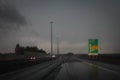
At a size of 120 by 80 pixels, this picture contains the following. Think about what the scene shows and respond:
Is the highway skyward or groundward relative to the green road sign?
groundward

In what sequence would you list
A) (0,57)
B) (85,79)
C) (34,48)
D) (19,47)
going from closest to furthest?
1. (85,79)
2. (0,57)
3. (19,47)
4. (34,48)

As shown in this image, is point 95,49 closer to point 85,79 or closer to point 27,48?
point 85,79

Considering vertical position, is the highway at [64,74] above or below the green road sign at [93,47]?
below

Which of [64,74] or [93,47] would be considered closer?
[64,74]

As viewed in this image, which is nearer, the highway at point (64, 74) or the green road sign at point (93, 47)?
the highway at point (64, 74)

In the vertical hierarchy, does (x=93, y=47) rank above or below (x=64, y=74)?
above

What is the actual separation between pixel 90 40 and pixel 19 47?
132646 millimetres

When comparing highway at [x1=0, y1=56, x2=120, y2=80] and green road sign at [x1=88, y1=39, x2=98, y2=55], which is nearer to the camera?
highway at [x1=0, y1=56, x2=120, y2=80]

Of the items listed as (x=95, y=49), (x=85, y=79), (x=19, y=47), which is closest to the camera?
(x=85, y=79)

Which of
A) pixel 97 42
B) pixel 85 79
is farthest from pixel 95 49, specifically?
pixel 85 79

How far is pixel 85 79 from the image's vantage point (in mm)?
14195

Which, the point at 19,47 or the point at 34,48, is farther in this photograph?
the point at 34,48

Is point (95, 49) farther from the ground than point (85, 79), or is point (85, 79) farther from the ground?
point (95, 49)

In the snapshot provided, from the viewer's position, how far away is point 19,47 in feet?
563
